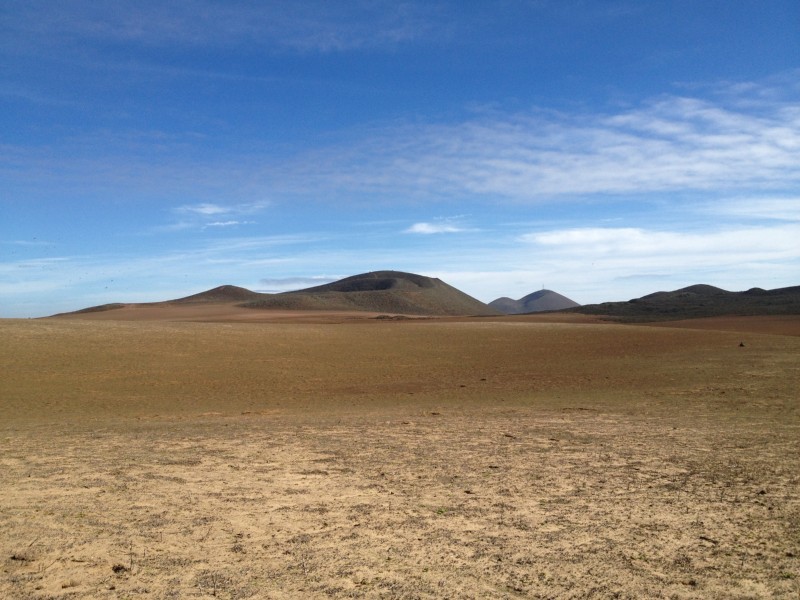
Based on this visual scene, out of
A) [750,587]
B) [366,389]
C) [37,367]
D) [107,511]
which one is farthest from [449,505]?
[37,367]

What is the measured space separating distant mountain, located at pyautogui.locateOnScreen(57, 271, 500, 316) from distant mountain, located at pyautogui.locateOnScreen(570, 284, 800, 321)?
27.5 meters

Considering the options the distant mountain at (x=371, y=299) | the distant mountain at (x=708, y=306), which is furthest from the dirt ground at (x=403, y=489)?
the distant mountain at (x=371, y=299)

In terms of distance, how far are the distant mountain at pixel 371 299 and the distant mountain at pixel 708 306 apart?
1083 inches

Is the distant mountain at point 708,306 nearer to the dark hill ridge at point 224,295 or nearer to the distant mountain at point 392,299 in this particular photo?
the distant mountain at point 392,299

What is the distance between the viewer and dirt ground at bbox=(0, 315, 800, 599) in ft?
15.9

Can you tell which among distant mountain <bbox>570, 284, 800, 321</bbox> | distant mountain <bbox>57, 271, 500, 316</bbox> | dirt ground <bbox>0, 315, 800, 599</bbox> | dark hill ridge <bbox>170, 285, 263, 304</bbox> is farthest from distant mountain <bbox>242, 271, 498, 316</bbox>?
dirt ground <bbox>0, 315, 800, 599</bbox>

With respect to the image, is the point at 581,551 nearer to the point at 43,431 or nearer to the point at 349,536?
the point at 349,536

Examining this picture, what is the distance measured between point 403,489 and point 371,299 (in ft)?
325

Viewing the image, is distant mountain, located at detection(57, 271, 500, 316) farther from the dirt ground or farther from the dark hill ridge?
the dirt ground

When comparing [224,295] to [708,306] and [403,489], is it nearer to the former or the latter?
[708,306]

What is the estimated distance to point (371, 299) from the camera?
349ft

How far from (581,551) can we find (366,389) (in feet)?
45.1

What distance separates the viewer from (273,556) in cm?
523

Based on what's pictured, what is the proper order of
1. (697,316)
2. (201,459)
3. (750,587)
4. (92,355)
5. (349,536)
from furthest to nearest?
(697,316) → (92,355) → (201,459) → (349,536) → (750,587)
